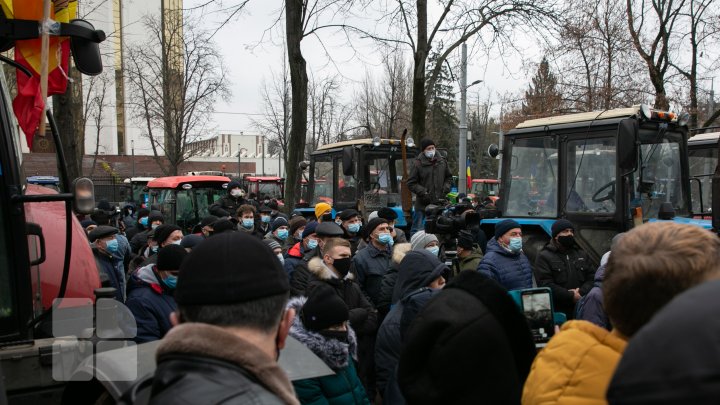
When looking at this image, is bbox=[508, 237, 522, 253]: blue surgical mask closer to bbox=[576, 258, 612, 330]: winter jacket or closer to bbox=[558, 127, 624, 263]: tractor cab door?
bbox=[576, 258, 612, 330]: winter jacket

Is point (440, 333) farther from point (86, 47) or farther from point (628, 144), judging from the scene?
point (628, 144)

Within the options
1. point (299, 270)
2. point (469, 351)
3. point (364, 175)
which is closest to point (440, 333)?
point (469, 351)

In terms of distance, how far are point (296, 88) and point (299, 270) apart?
9.62 metres

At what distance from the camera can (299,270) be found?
5.62 m

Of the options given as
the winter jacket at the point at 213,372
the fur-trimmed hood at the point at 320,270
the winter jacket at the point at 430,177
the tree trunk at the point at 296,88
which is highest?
the tree trunk at the point at 296,88

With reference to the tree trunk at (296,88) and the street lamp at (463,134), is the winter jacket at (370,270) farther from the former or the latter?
the street lamp at (463,134)

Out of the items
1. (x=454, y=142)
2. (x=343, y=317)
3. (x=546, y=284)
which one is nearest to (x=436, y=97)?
(x=454, y=142)

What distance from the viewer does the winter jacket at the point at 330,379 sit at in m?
3.69

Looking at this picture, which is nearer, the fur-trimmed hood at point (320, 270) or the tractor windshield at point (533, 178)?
the fur-trimmed hood at point (320, 270)

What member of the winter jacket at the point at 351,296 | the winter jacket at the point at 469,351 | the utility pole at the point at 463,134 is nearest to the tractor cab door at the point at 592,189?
the winter jacket at the point at 351,296

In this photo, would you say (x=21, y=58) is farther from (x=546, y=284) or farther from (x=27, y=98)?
(x=546, y=284)

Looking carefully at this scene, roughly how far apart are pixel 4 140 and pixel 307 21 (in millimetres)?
12926

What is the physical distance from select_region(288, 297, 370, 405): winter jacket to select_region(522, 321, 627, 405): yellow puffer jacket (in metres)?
1.91

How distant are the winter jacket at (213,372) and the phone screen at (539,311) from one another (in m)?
2.52
